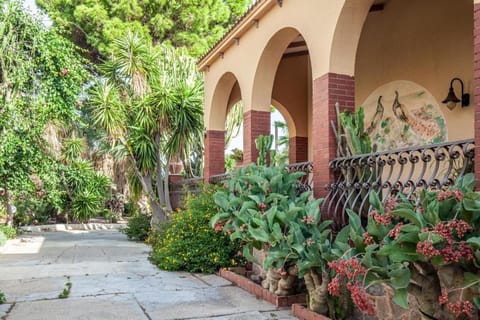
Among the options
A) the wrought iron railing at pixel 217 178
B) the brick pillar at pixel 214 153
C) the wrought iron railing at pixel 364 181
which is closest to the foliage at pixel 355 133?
the wrought iron railing at pixel 364 181

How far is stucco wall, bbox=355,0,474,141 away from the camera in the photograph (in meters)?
6.40

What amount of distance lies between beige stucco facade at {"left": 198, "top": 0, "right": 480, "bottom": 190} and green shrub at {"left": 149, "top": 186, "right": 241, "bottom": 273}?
63.7 inches

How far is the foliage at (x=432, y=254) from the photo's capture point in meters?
2.57

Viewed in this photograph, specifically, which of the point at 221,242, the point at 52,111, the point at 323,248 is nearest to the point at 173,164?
the point at 52,111

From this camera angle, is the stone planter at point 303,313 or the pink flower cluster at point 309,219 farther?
the pink flower cluster at point 309,219

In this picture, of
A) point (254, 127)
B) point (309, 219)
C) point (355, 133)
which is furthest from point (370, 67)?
point (309, 219)

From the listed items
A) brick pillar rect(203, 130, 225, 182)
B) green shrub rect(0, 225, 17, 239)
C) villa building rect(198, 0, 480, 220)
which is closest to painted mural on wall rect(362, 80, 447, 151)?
villa building rect(198, 0, 480, 220)

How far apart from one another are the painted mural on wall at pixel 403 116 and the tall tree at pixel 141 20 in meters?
12.8

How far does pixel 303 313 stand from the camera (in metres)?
4.37

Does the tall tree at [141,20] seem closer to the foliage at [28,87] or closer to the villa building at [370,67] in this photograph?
the foliage at [28,87]

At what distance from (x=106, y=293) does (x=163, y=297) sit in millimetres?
755

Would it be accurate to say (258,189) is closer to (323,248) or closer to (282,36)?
(323,248)

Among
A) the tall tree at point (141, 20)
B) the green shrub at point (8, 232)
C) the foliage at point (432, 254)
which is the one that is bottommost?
the green shrub at point (8, 232)

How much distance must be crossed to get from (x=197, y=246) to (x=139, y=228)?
5.96 m
